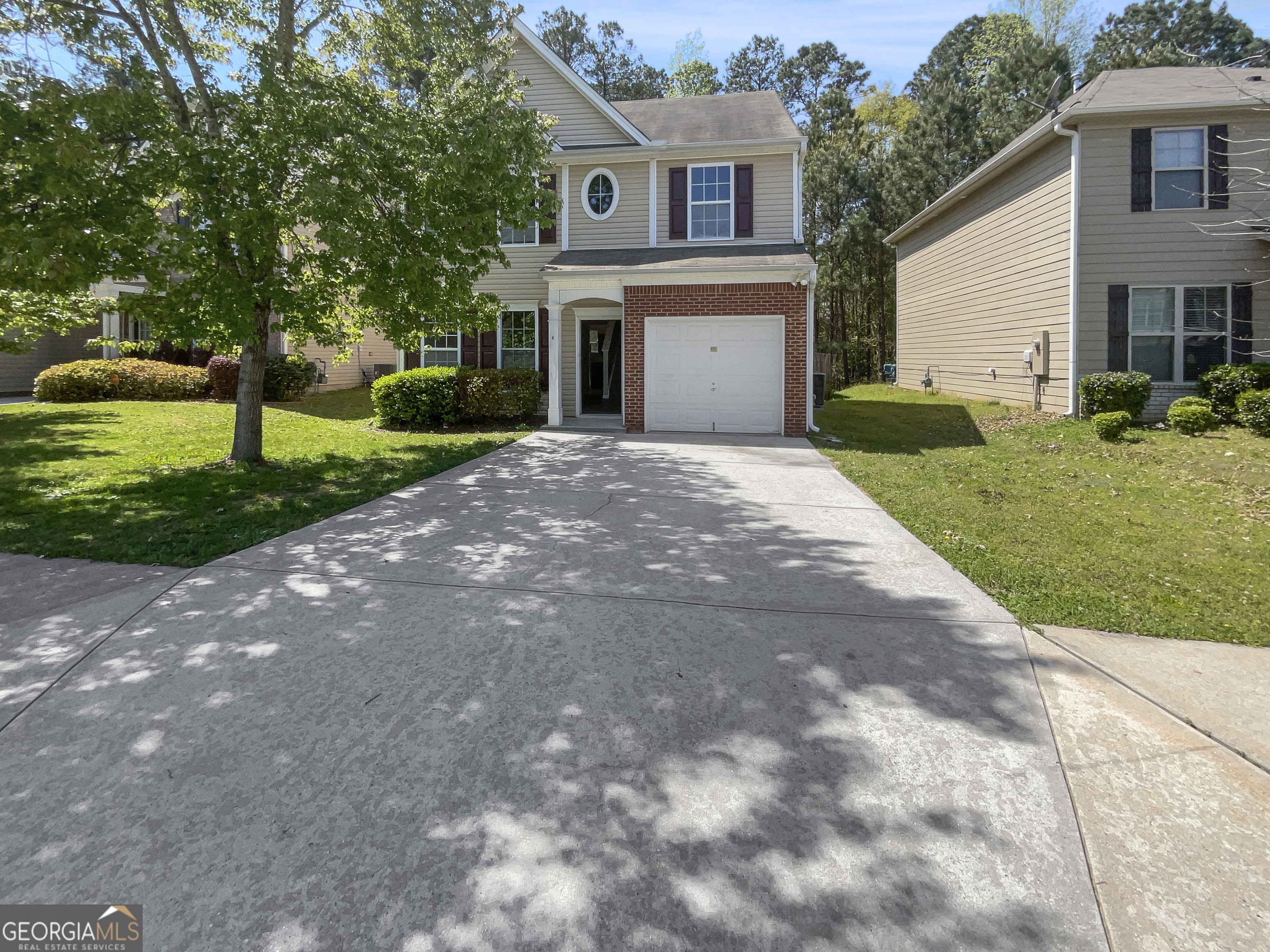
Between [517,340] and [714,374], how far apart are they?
466cm

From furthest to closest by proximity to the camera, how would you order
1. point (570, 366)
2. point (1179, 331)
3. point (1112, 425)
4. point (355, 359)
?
point (355, 359) → point (570, 366) → point (1179, 331) → point (1112, 425)

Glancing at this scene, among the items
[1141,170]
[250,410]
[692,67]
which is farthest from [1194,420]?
[692,67]

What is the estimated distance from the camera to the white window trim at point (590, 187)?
49.8 feet

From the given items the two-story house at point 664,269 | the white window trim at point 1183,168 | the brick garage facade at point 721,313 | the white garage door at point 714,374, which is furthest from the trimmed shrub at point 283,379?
the white window trim at point 1183,168

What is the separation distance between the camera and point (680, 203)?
48.7ft

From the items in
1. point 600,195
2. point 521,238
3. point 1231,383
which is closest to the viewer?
point 1231,383

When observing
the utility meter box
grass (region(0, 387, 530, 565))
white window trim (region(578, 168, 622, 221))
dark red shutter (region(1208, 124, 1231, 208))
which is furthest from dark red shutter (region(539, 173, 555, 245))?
dark red shutter (region(1208, 124, 1231, 208))

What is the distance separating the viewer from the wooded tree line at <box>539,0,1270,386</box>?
1060 inches

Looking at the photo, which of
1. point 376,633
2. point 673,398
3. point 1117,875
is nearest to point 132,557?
point 376,633

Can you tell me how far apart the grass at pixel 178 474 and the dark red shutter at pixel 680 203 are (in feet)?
17.0

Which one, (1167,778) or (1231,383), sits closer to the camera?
(1167,778)

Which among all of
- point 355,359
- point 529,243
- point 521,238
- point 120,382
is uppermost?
point 521,238

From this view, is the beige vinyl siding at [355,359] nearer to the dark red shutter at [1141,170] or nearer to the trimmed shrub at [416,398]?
the trimmed shrub at [416,398]

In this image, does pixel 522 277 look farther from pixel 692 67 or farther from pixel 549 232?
pixel 692 67
